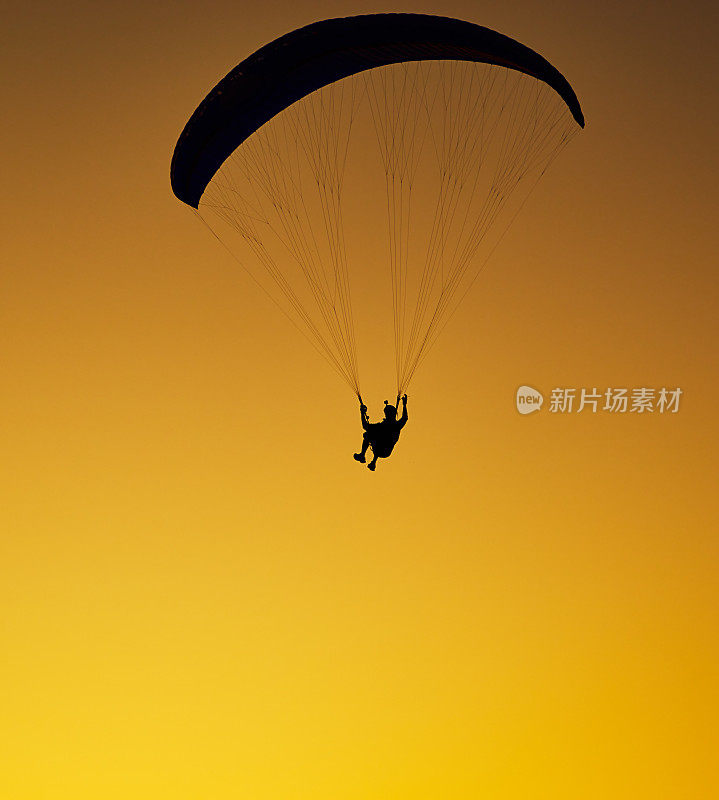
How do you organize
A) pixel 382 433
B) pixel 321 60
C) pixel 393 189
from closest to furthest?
1. pixel 321 60
2. pixel 382 433
3. pixel 393 189

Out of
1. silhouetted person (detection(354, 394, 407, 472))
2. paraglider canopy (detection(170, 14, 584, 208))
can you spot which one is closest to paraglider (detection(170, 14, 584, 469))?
silhouetted person (detection(354, 394, 407, 472))

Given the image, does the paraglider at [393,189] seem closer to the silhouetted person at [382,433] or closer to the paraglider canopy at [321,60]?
the silhouetted person at [382,433]

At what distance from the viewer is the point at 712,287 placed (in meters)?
3.47

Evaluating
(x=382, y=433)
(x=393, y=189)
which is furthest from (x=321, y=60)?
(x=382, y=433)

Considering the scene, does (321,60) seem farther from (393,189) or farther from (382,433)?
(382,433)

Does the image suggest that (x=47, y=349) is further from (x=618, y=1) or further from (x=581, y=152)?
(x=618, y=1)

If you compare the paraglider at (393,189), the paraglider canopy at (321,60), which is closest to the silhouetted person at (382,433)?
the paraglider at (393,189)

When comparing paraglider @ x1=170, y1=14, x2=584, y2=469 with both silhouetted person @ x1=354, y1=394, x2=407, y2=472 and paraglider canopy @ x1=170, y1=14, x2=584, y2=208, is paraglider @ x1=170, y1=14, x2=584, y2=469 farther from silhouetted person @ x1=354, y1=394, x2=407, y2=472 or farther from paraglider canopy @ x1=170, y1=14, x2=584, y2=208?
paraglider canopy @ x1=170, y1=14, x2=584, y2=208

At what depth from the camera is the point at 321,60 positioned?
237cm

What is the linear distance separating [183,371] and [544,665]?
210 cm

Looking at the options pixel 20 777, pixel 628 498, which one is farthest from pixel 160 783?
pixel 628 498

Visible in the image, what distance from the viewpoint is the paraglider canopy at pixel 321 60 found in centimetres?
227

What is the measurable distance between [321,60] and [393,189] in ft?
3.58

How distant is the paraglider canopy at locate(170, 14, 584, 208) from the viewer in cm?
227
